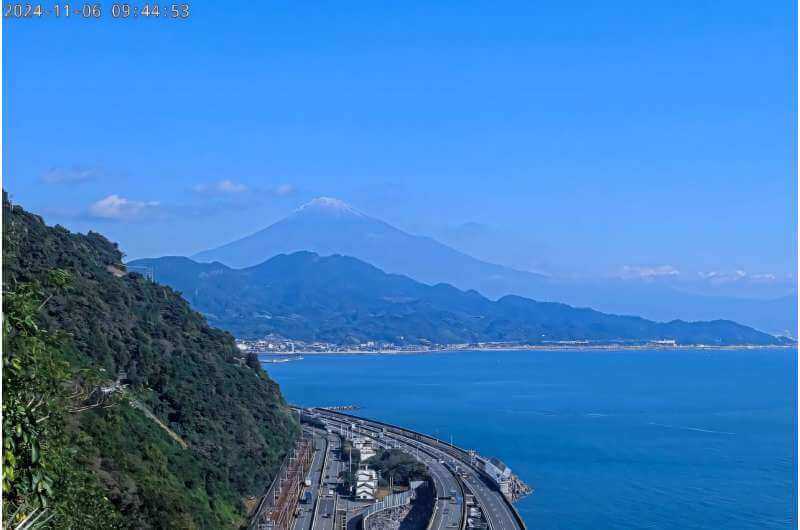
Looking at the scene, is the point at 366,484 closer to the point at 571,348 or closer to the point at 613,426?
the point at 613,426

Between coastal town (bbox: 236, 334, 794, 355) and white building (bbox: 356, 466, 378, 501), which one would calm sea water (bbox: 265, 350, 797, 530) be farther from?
coastal town (bbox: 236, 334, 794, 355)

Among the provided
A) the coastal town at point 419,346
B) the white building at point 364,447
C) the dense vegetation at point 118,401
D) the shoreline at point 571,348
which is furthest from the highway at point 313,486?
the shoreline at point 571,348

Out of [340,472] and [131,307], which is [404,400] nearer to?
[340,472]

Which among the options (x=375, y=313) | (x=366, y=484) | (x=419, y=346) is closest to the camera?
(x=366, y=484)

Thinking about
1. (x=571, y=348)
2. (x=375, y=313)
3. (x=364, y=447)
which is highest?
(x=375, y=313)

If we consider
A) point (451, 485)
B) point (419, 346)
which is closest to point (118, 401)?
point (451, 485)

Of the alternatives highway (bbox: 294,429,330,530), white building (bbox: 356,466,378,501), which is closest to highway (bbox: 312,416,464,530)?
white building (bbox: 356,466,378,501)

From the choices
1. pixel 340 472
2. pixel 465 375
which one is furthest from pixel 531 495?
pixel 465 375
